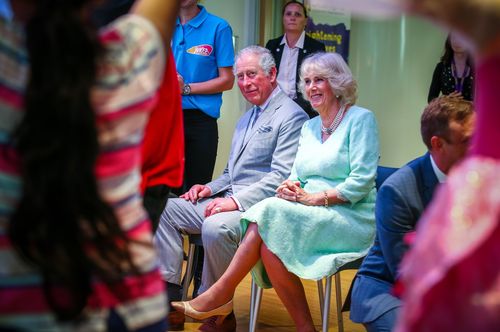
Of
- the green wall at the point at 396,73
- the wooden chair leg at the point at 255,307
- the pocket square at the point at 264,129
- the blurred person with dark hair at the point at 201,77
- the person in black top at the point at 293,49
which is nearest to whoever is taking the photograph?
the wooden chair leg at the point at 255,307

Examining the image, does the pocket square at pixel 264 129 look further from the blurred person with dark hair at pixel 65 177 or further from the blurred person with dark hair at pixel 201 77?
the blurred person with dark hair at pixel 65 177

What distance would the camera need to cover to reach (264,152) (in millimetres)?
3609

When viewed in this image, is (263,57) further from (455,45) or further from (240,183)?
(455,45)

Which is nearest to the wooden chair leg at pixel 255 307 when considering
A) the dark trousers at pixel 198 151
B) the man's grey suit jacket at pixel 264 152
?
the man's grey suit jacket at pixel 264 152

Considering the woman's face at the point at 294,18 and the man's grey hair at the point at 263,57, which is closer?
the man's grey hair at the point at 263,57

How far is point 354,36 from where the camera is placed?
6645mm

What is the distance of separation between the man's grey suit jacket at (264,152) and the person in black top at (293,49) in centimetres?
118

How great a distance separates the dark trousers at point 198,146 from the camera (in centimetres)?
384

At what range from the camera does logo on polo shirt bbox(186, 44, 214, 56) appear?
396 cm

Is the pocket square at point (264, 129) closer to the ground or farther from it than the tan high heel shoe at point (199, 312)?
farther from it

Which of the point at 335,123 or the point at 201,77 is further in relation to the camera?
the point at 201,77

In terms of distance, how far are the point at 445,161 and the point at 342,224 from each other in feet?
3.03

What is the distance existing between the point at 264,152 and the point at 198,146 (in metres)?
0.40

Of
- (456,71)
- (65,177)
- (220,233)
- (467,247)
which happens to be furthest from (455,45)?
(65,177)
